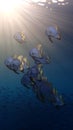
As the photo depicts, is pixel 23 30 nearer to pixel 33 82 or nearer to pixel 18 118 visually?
pixel 33 82

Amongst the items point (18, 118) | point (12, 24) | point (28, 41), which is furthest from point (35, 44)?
point (18, 118)

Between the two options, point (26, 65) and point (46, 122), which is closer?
point (26, 65)

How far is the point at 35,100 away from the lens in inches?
221

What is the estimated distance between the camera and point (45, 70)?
5734 mm

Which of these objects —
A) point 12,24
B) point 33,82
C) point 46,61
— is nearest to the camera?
point 33,82

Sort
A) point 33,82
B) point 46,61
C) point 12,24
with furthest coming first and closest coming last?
point 12,24 < point 46,61 < point 33,82

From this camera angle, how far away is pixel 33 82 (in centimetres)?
511

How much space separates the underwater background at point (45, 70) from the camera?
5641 mm

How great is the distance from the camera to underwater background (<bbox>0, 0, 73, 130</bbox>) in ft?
18.5

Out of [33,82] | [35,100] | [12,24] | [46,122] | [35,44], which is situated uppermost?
[12,24]

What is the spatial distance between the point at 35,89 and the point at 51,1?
69.9 inches

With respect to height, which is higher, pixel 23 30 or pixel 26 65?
pixel 23 30

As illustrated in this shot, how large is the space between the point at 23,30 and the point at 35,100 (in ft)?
4.28

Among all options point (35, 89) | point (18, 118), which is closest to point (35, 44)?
point (35, 89)
